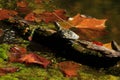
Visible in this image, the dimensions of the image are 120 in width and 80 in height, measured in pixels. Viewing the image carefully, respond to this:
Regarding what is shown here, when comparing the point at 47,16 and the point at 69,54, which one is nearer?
the point at 69,54

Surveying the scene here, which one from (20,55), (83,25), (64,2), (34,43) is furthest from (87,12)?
(20,55)

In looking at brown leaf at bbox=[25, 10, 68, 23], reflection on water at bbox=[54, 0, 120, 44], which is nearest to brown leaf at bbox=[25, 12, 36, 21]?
brown leaf at bbox=[25, 10, 68, 23]

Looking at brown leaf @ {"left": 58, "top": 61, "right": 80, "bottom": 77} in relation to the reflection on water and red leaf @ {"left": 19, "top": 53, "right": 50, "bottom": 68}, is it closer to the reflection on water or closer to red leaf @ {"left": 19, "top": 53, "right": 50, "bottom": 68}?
red leaf @ {"left": 19, "top": 53, "right": 50, "bottom": 68}

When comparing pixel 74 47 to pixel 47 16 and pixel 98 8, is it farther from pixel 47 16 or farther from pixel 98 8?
pixel 98 8

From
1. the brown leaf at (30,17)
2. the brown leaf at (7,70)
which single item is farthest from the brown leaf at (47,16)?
the brown leaf at (7,70)

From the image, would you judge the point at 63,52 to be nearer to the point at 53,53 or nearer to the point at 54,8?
the point at 53,53

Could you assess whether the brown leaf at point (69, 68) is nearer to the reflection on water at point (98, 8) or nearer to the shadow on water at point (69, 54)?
the shadow on water at point (69, 54)

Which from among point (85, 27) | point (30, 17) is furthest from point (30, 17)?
point (85, 27)
